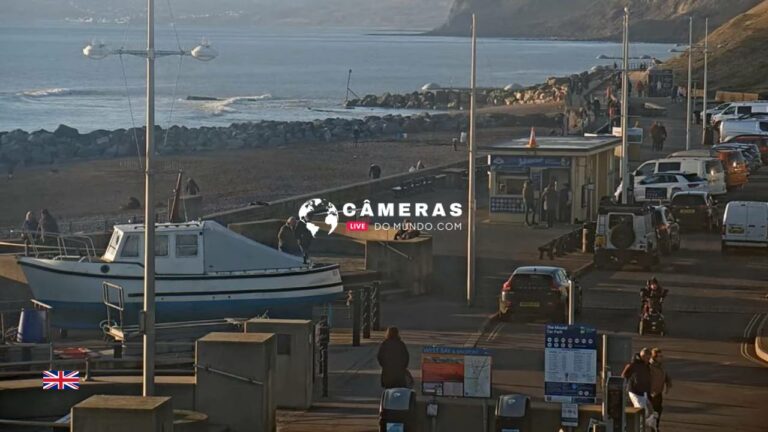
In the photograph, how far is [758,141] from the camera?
60.0 meters

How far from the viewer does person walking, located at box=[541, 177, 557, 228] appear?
3991 cm

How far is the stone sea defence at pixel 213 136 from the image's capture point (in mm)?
73438

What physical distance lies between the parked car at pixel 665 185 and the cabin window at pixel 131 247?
2117 centimetres

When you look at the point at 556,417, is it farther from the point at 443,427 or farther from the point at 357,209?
the point at 357,209

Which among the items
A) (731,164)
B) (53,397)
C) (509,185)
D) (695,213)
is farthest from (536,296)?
(731,164)

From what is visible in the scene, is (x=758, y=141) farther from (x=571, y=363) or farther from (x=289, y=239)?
(x=571, y=363)

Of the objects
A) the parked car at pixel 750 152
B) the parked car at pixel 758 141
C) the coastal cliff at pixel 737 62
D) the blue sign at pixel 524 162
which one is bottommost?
the blue sign at pixel 524 162

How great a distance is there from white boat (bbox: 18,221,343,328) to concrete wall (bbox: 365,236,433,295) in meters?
3.84

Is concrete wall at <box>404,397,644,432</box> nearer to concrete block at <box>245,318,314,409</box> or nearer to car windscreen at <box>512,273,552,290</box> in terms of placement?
concrete block at <box>245,318,314,409</box>

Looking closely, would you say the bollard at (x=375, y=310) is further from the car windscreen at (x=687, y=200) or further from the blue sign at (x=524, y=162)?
the car windscreen at (x=687, y=200)

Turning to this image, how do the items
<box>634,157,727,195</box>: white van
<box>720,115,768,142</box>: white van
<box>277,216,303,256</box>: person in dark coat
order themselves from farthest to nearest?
<box>720,115,768,142</box>: white van → <box>634,157,727,195</box>: white van → <box>277,216,303,256</box>: person in dark coat

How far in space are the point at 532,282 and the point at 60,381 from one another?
37.7 ft

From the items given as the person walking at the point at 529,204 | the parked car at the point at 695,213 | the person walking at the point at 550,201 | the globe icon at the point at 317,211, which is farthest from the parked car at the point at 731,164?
the globe icon at the point at 317,211

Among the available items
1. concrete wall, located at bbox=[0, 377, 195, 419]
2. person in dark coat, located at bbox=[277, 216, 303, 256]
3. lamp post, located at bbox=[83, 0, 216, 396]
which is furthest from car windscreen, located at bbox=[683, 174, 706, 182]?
concrete wall, located at bbox=[0, 377, 195, 419]
